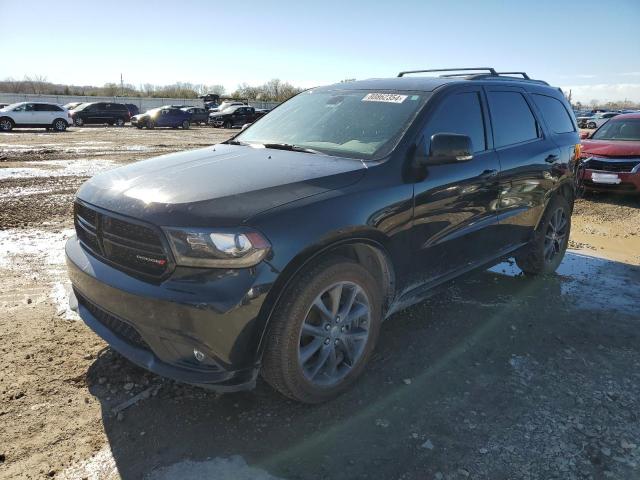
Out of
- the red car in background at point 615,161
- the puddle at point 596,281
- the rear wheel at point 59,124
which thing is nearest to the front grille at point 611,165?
the red car in background at point 615,161

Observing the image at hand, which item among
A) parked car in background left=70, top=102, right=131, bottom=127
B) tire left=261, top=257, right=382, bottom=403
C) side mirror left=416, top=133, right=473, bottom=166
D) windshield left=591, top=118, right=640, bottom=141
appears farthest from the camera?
parked car in background left=70, top=102, right=131, bottom=127

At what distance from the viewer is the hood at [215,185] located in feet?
8.16

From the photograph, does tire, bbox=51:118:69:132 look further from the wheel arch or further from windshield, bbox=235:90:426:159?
the wheel arch

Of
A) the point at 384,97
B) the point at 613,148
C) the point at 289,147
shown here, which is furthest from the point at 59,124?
the point at 384,97

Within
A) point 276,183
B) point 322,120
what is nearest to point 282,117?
point 322,120

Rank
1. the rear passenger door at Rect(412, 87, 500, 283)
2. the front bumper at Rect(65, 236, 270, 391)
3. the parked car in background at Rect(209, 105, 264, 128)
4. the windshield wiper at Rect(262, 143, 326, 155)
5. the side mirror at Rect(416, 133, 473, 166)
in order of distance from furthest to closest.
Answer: the parked car in background at Rect(209, 105, 264, 128) < the windshield wiper at Rect(262, 143, 326, 155) < the rear passenger door at Rect(412, 87, 500, 283) < the side mirror at Rect(416, 133, 473, 166) < the front bumper at Rect(65, 236, 270, 391)

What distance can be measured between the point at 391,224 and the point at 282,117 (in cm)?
174

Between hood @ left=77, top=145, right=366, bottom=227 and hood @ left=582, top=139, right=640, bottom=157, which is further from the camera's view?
hood @ left=582, top=139, right=640, bottom=157

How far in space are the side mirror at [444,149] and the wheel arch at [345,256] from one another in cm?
65

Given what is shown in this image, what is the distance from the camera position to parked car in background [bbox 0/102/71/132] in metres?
25.9

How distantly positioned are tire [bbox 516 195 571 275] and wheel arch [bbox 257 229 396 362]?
2.20 m

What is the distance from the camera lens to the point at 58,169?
38.9ft

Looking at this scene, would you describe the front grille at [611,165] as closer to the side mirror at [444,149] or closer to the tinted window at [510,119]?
the tinted window at [510,119]

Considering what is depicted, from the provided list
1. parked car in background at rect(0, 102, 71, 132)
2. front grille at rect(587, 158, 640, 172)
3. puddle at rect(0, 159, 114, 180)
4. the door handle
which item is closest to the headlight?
the door handle
